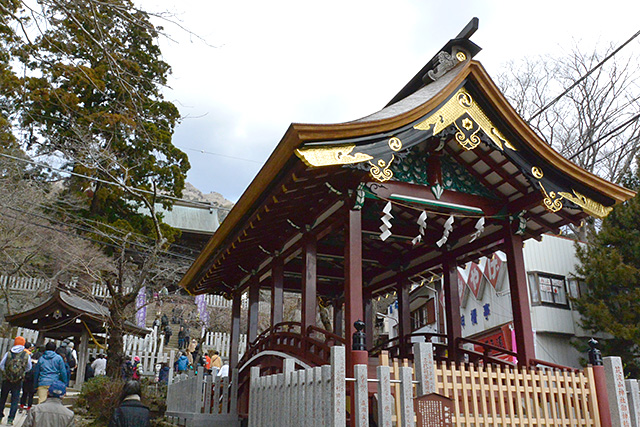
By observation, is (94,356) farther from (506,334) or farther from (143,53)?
(506,334)

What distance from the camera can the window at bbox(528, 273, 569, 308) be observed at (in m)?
18.6

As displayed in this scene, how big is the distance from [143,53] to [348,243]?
835 inches

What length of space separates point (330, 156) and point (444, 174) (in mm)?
2681

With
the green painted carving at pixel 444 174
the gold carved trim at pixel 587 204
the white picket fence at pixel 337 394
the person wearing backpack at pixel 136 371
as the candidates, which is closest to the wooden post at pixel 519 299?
the green painted carving at pixel 444 174

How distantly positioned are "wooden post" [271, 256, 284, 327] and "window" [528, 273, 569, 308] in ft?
37.7

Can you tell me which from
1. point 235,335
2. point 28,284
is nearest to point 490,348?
point 235,335

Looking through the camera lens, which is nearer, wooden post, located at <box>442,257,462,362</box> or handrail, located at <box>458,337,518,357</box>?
handrail, located at <box>458,337,518,357</box>

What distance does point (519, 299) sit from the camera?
860 centimetres

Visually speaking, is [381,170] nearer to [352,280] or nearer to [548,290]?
[352,280]

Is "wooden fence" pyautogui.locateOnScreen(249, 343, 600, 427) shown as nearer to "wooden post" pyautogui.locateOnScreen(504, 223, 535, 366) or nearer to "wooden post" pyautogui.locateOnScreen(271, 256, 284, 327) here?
"wooden post" pyautogui.locateOnScreen(504, 223, 535, 366)

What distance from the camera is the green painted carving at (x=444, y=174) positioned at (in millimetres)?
8195

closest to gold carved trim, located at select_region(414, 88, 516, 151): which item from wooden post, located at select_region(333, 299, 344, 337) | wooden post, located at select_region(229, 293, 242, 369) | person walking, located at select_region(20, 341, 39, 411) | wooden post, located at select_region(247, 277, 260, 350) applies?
wooden post, located at select_region(247, 277, 260, 350)

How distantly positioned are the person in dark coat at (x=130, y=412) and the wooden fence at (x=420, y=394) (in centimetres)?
186

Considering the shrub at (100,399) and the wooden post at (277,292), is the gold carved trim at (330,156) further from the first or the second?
the shrub at (100,399)
